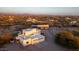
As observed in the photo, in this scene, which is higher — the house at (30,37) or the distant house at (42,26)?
the distant house at (42,26)

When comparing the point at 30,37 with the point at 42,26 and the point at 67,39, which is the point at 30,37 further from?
the point at 67,39

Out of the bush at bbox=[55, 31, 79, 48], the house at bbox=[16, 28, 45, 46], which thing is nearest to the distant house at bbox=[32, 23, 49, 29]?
the house at bbox=[16, 28, 45, 46]

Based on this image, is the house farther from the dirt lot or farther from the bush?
the bush

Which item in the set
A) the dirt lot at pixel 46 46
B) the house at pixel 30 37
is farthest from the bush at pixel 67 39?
the house at pixel 30 37

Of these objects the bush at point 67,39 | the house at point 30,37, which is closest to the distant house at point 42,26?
the house at point 30,37

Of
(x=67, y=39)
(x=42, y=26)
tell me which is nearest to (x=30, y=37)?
(x=42, y=26)

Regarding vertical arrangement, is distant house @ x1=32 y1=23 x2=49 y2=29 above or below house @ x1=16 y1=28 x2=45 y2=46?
above

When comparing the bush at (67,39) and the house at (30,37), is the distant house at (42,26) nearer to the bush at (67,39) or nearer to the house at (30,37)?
the house at (30,37)
